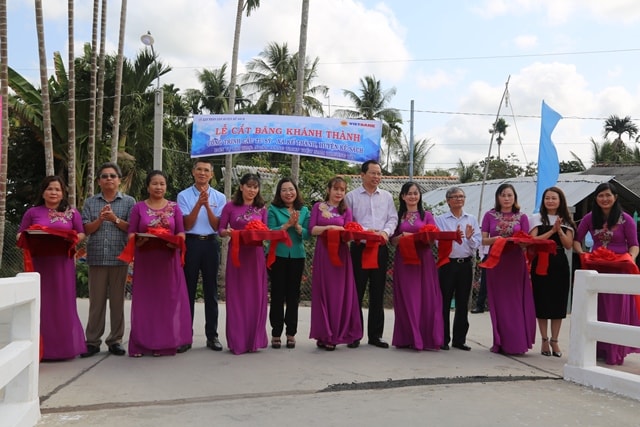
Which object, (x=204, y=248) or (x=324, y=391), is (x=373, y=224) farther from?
(x=324, y=391)

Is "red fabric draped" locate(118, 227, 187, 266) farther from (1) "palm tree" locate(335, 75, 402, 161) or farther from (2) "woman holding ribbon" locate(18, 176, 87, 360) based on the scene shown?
(1) "palm tree" locate(335, 75, 402, 161)

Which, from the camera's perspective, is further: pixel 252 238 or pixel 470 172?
pixel 470 172

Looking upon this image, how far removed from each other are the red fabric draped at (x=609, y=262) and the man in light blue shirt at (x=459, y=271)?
1010mm

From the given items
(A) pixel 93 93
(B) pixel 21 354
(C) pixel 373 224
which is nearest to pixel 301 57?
(A) pixel 93 93

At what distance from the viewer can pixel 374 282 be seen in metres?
6.09

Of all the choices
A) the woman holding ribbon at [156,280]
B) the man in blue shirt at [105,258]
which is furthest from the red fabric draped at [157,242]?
the man in blue shirt at [105,258]

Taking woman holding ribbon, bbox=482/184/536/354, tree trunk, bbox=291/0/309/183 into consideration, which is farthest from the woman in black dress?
tree trunk, bbox=291/0/309/183

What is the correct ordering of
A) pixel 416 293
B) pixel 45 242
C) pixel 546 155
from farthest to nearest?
pixel 546 155, pixel 416 293, pixel 45 242

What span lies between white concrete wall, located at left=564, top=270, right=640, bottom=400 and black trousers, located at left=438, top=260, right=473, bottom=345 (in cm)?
128

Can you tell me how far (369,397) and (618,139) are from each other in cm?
3546

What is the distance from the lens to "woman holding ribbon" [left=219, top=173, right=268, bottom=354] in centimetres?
567

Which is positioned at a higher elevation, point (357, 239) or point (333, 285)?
point (357, 239)

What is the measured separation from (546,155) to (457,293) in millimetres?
5018

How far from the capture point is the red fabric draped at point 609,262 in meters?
5.52
